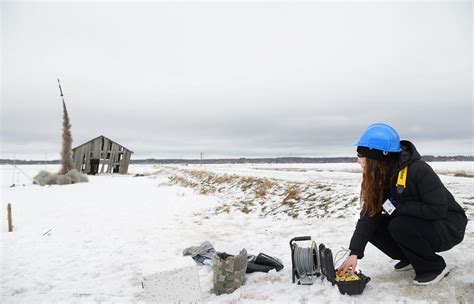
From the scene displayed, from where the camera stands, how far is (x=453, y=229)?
3455 millimetres

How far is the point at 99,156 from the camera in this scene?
126 feet

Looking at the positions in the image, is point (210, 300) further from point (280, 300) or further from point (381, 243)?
point (381, 243)

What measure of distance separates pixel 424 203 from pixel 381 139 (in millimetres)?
811

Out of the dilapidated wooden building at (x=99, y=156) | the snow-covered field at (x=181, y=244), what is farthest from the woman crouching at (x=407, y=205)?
the dilapidated wooden building at (x=99, y=156)

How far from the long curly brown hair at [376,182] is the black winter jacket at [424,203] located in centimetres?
10

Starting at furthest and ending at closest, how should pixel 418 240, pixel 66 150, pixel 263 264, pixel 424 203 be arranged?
pixel 66 150 < pixel 263 264 < pixel 418 240 < pixel 424 203

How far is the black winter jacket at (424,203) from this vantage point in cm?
328

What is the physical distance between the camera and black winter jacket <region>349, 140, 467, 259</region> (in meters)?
3.28

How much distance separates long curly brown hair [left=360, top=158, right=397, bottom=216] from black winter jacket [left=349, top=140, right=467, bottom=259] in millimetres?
102

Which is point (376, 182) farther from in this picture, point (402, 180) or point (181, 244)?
point (181, 244)

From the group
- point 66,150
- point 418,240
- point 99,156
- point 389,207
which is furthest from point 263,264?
point 99,156

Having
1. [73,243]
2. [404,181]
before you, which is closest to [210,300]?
[404,181]

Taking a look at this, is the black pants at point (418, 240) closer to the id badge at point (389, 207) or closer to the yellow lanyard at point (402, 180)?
the id badge at point (389, 207)

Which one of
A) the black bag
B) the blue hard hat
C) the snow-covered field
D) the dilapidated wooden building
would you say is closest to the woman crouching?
the blue hard hat
